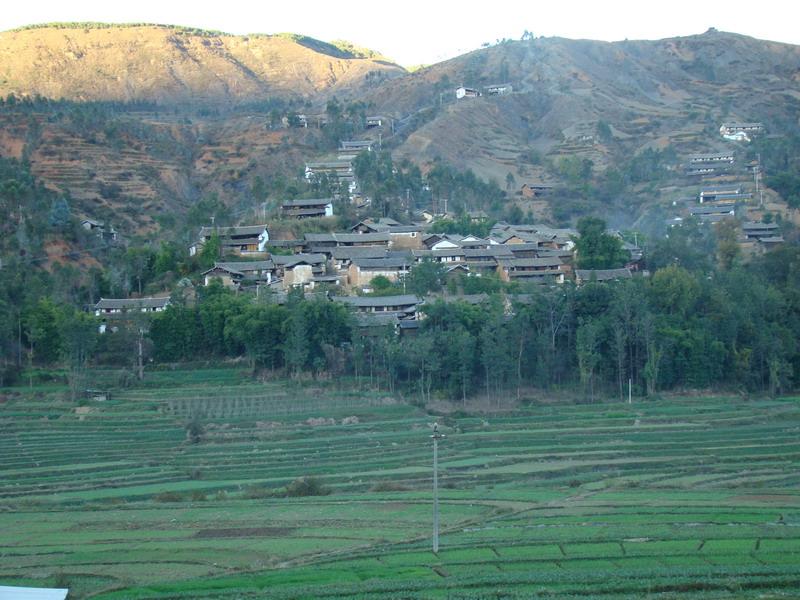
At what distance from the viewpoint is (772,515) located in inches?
1070

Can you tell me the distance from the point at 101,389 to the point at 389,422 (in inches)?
515

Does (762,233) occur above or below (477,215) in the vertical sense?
below

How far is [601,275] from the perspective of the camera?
56.8 metres

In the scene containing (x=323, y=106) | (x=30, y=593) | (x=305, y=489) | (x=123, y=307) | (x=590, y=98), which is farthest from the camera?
(x=323, y=106)

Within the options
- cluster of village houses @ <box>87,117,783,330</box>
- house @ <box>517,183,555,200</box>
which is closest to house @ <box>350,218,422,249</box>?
cluster of village houses @ <box>87,117,783,330</box>

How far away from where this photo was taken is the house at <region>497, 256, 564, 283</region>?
195ft

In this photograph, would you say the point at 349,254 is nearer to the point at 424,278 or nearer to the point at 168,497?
the point at 424,278

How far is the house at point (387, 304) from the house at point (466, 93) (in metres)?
63.4

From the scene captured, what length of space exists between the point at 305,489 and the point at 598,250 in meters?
32.0

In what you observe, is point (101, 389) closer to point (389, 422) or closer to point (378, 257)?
point (389, 422)

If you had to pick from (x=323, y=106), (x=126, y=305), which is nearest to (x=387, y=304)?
(x=126, y=305)

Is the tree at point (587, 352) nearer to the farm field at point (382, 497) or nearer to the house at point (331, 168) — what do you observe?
the farm field at point (382, 497)

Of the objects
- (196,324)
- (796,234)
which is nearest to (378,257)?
(196,324)

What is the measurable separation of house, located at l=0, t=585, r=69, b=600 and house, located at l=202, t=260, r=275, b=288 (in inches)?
1335
